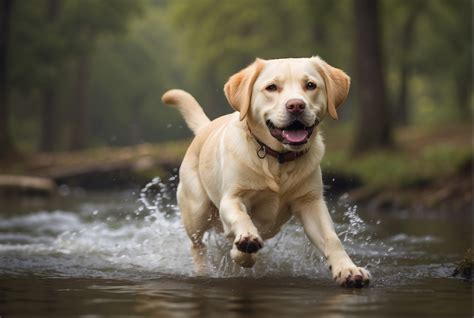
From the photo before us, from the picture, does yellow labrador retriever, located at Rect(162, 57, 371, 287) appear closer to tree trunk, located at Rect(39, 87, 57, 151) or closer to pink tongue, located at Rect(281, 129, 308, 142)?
pink tongue, located at Rect(281, 129, 308, 142)

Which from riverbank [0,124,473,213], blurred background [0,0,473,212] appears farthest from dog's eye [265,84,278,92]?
riverbank [0,124,473,213]

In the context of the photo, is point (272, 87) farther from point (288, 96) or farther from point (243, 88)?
point (243, 88)

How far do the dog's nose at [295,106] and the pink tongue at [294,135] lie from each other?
0.20m

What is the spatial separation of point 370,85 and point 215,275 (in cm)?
1515

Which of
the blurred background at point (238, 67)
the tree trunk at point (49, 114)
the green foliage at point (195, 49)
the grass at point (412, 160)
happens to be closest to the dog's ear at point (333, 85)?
the blurred background at point (238, 67)

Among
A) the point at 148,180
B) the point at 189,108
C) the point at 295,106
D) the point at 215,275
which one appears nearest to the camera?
the point at 295,106

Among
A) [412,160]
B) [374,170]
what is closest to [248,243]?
[374,170]

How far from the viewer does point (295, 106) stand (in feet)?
19.9

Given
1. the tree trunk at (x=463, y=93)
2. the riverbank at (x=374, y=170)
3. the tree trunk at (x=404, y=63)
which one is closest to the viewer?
the riverbank at (x=374, y=170)

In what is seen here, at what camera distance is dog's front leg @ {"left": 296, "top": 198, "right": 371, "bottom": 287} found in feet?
19.6

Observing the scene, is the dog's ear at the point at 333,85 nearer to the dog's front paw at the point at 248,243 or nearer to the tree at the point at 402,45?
the dog's front paw at the point at 248,243

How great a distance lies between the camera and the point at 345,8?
35219 mm

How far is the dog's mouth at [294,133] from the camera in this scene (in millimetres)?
6227

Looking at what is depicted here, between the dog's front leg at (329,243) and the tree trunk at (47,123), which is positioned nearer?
the dog's front leg at (329,243)
